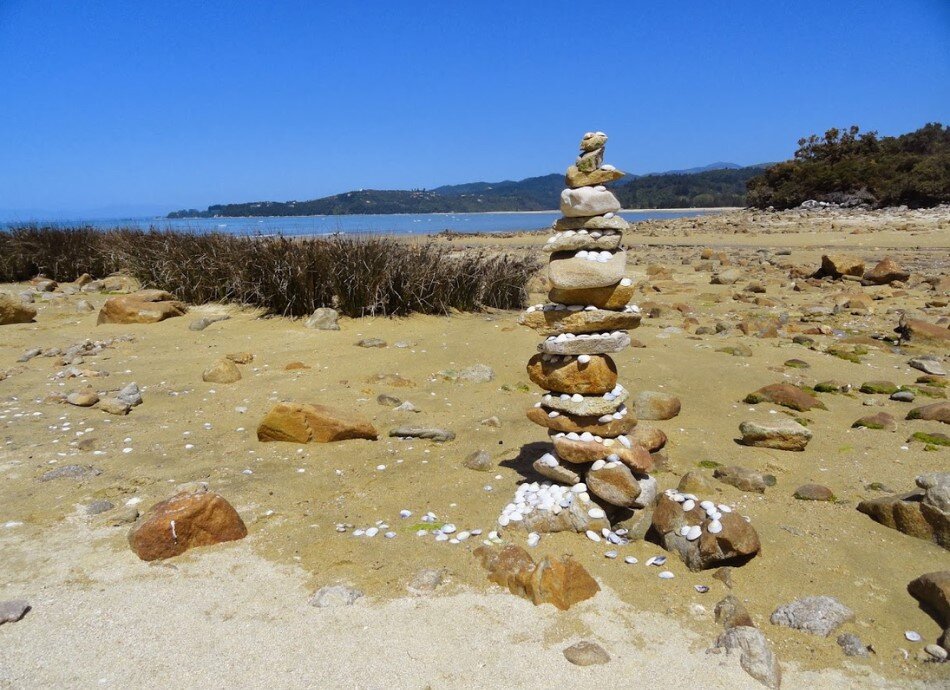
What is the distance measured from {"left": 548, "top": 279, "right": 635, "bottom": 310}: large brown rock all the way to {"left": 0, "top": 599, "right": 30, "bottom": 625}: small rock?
330 centimetres

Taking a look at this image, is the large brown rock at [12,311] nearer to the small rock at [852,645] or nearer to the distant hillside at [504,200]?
the small rock at [852,645]

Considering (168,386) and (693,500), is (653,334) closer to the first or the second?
(693,500)

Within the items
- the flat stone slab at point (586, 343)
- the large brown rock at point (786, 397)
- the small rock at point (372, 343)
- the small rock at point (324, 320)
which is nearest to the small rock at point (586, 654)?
the flat stone slab at point (586, 343)

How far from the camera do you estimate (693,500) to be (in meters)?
3.58

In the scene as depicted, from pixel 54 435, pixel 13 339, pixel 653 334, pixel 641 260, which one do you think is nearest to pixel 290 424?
pixel 54 435

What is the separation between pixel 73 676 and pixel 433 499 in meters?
2.16

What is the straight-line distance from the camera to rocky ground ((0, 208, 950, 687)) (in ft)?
9.16

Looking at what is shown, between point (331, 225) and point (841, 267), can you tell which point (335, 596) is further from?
point (331, 225)

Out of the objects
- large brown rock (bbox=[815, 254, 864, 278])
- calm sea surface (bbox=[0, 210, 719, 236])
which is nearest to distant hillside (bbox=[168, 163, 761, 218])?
calm sea surface (bbox=[0, 210, 719, 236])

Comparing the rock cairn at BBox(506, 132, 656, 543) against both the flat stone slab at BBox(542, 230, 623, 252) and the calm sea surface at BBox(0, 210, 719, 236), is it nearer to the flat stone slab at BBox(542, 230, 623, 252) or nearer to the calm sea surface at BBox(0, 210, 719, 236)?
the flat stone slab at BBox(542, 230, 623, 252)

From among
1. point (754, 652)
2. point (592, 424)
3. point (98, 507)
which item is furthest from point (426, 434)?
point (754, 652)

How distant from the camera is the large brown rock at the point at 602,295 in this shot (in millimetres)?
3924

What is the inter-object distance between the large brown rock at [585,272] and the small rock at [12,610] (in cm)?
330

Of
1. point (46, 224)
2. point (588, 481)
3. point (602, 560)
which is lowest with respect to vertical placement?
point (602, 560)
